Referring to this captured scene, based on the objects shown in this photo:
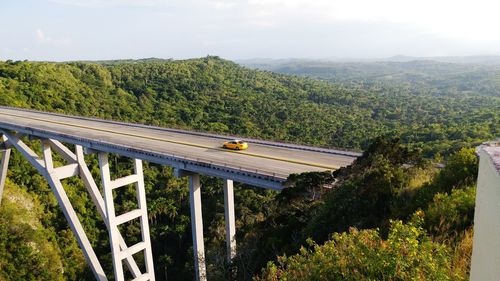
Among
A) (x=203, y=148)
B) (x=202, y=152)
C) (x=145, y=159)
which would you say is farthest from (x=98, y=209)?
(x=202, y=152)

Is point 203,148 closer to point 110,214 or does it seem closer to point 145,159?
point 145,159

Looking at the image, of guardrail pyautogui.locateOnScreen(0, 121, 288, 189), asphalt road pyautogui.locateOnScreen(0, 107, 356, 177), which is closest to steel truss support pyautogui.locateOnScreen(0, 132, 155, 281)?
guardrail pyautogui.locateOnScreen(0, 121, 288, 189)

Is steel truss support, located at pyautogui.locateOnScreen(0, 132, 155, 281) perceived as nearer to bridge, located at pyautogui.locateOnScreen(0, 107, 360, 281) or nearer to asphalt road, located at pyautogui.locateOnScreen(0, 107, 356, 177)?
bridge, located at pyautogui.locateOnScreen(0, 107, 360, 281)

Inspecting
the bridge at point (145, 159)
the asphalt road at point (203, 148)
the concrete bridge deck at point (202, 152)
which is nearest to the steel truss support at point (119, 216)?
the bridge at point (145, 159)

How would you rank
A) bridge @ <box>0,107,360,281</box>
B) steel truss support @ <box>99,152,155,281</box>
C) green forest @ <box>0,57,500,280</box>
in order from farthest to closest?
steel truss support @ <box>99,152,155,281</box> → bridge @ <box>0,107,360,281</box> → green forest @ <box>0,57,500,280</box>

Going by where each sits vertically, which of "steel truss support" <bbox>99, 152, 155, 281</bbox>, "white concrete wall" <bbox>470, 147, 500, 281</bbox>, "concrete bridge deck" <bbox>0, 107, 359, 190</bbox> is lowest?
"steel truss support" <bbox>99, 152, 155, 281</bbox>

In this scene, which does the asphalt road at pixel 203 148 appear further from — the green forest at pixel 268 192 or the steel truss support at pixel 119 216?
the green forest at pixel 268 192
